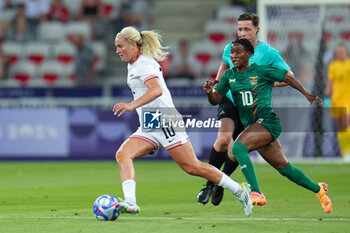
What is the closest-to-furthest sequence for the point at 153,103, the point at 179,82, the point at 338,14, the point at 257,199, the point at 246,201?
1. the point at 153,103
2. the point at 246,201
3. the point at 257,199
4. the point at 338,14
5. the point at 179,82

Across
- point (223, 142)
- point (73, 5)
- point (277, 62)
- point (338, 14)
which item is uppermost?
point (277, 62)

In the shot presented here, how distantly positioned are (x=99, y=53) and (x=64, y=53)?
0.99 metres

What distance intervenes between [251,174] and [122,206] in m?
1.75

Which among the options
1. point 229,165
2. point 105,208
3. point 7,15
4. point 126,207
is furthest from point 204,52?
point 126,207

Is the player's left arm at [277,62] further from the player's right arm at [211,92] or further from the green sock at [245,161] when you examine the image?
the green sock at [245,161]

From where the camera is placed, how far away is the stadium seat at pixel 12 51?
25016 millimetres

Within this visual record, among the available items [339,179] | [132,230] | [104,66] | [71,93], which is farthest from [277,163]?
[104,66]

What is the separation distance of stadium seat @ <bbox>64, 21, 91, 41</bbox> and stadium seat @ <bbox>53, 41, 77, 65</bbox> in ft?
1.83

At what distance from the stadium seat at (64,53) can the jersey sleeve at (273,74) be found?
15224 millimetres

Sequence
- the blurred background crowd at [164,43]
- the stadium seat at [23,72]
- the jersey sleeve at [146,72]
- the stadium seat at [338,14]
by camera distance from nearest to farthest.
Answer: the jersey sleeve at [146,72] < the blurred background crowd at [164,43] < the stadium seat at [338,14] < the stadium seat at [23,72]

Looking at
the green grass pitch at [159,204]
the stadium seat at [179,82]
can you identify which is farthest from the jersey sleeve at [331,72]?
the stadium seat at [179,82]

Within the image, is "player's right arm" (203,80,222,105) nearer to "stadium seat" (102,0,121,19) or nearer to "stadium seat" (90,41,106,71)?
"stadium seat" (90,41,106,71)

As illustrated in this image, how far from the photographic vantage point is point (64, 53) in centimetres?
2462

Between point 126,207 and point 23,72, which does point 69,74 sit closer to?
point 23,72
